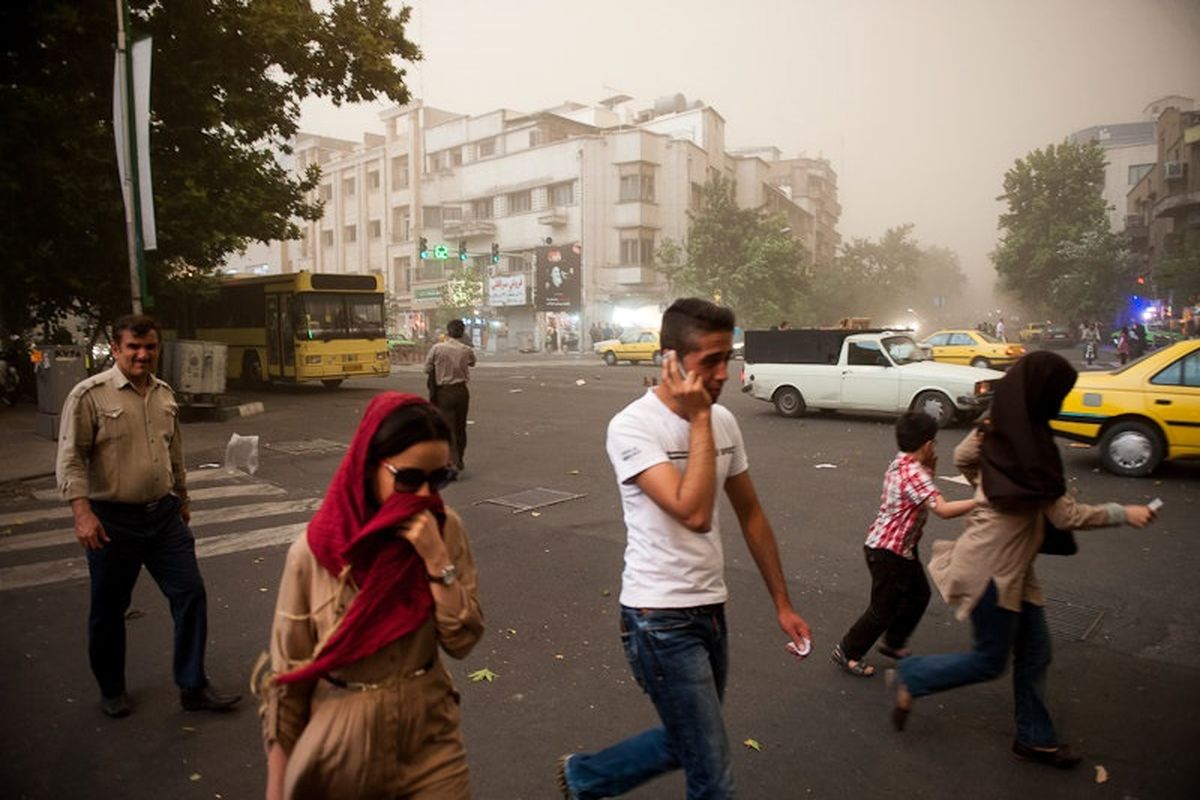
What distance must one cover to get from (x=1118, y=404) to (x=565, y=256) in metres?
47.4

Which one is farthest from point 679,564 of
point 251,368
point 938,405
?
point 251,368

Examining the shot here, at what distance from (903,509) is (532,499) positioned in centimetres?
526

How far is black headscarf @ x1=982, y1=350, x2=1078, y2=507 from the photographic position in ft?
10.3

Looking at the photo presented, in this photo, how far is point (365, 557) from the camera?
1870 mm

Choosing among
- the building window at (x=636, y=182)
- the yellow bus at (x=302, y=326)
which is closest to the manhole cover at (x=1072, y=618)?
the yellow bus at (x=302, y=326)

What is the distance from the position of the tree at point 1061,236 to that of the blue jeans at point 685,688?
60.2 m

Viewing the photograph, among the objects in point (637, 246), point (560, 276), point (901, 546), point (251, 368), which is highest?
point (637, 246)

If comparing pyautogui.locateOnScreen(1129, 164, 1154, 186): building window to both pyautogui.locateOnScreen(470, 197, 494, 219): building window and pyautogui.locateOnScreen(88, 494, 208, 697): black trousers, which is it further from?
pyautogui.locateOnScreen(88, 494, 208, 697): black trousers

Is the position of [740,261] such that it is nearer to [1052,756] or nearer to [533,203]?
[533,203]

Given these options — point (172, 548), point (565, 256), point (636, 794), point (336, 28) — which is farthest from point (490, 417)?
point (565, 256)

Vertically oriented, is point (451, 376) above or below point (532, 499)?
above

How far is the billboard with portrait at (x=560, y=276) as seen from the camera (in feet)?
179

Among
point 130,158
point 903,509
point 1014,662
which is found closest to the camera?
point 1014,662

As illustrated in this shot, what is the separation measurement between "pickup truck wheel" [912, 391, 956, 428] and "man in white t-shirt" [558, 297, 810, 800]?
11.9 m
